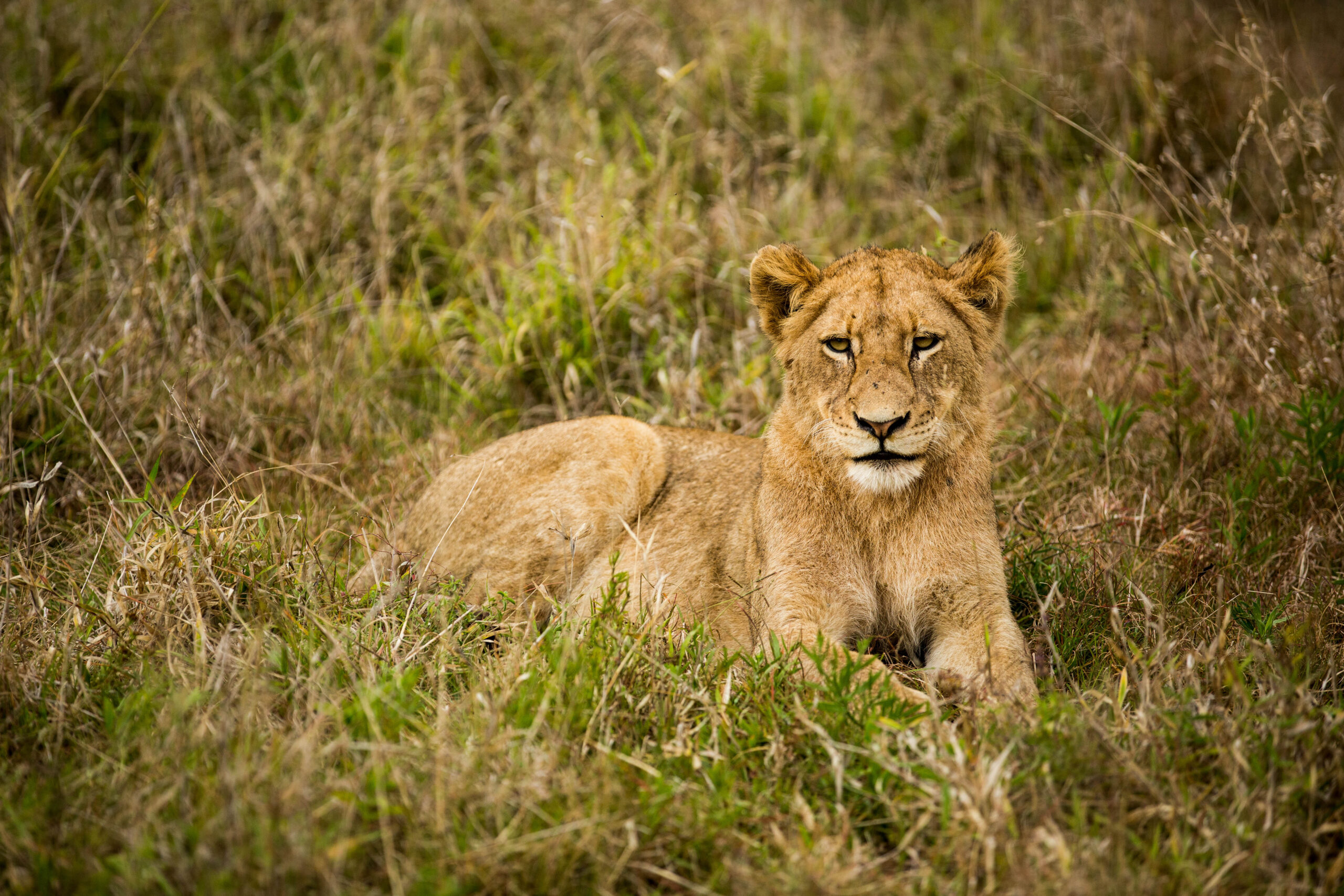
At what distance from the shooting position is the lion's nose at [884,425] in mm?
3303

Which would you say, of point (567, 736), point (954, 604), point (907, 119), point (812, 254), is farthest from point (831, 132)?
point (567, 736)

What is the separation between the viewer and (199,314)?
5.63 meters

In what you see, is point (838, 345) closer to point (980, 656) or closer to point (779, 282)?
point (779, 282)

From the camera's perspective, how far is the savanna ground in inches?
101

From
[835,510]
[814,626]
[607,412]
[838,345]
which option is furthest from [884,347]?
[607,412]

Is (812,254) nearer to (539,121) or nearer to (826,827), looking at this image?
(539,121)

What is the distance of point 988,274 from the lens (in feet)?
12.4

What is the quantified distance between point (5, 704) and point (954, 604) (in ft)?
9.29

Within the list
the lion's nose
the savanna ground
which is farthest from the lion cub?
the savanna ground

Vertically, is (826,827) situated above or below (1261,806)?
below

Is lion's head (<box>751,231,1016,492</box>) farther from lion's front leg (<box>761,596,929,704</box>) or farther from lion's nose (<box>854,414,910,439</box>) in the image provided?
lion's front leg (<box>761,596,929,704</box>)

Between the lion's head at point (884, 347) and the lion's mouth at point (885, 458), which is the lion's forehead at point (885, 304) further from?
the lion's mouth at point (885, 458)

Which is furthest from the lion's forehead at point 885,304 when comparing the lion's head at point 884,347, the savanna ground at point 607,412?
the savanna ground at point 607,412

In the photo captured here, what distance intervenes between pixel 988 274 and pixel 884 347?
1.86 ft
